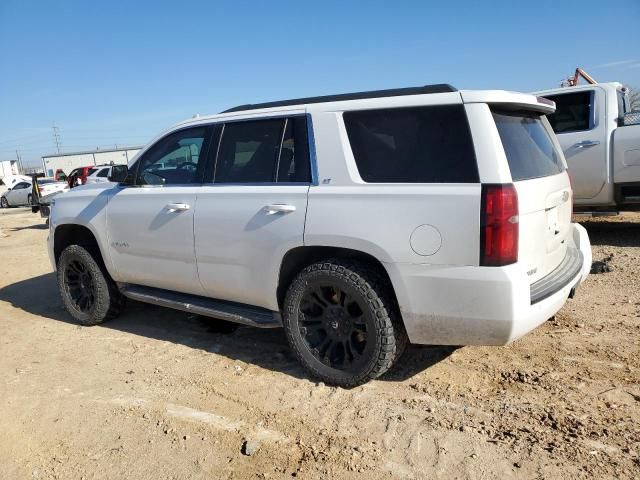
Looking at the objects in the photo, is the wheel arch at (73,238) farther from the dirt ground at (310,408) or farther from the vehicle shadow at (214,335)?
the dirt ground at (310,408)

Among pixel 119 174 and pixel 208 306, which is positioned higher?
pixel 119 174

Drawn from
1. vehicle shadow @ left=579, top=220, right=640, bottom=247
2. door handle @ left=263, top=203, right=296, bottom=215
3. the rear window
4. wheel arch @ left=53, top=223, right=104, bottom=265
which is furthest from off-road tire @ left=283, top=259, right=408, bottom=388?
vehicle shadow @ left=579, top=220, right=640, bottom=247

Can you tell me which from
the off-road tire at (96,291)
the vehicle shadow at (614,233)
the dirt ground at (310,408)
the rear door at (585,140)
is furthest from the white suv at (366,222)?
the vehicle shadow at (614,233)

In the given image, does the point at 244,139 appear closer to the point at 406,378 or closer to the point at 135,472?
the point at 406,378

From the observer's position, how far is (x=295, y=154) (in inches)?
142

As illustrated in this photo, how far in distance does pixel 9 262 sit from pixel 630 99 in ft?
35.4

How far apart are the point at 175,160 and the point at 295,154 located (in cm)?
136

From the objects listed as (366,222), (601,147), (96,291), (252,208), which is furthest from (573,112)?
(96,291)

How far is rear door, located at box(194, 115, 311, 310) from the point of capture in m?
3.54

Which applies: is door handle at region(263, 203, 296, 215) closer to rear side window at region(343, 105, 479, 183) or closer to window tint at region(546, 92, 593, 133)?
rear side window at region(343, 105, 479, 183)

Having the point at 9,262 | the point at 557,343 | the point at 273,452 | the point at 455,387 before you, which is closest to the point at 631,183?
the point at 557,343

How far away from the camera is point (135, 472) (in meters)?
2.75

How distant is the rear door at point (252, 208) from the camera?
3535 mm

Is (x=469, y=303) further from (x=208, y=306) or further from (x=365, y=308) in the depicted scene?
(x=208, y=306)
